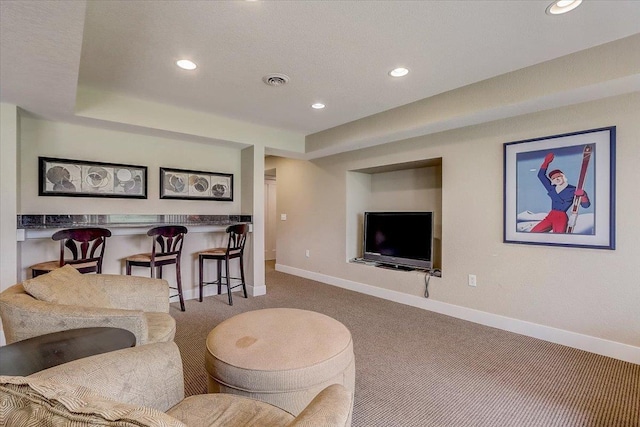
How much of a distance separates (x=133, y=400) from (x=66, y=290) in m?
0.99

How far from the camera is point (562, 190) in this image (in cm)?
271

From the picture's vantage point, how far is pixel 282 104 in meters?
3.41

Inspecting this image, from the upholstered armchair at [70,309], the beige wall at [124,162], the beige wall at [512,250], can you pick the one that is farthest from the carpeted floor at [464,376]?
the beige wall at [124,162]

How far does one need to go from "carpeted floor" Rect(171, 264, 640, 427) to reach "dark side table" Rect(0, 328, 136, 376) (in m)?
0.86

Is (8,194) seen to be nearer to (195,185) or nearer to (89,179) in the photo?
(89,179)

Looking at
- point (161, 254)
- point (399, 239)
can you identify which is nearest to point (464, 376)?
point (399, 239)

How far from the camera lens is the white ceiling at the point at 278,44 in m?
1.79

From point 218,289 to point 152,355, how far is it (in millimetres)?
3320

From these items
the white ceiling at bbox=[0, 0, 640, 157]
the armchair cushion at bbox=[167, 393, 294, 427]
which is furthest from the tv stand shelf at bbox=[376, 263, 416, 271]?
the armchair cushion at bbox=[167, 393, 294, 427]

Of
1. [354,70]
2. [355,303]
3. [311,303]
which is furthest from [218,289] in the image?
[354,70]

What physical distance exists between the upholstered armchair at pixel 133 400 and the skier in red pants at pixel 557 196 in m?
2.73

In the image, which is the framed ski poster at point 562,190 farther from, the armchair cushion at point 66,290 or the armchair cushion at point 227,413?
the armchair cushion at point 66,290

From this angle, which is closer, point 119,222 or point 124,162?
point 119,222

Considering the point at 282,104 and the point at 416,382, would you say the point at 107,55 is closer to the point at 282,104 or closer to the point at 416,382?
the point at 282,104
